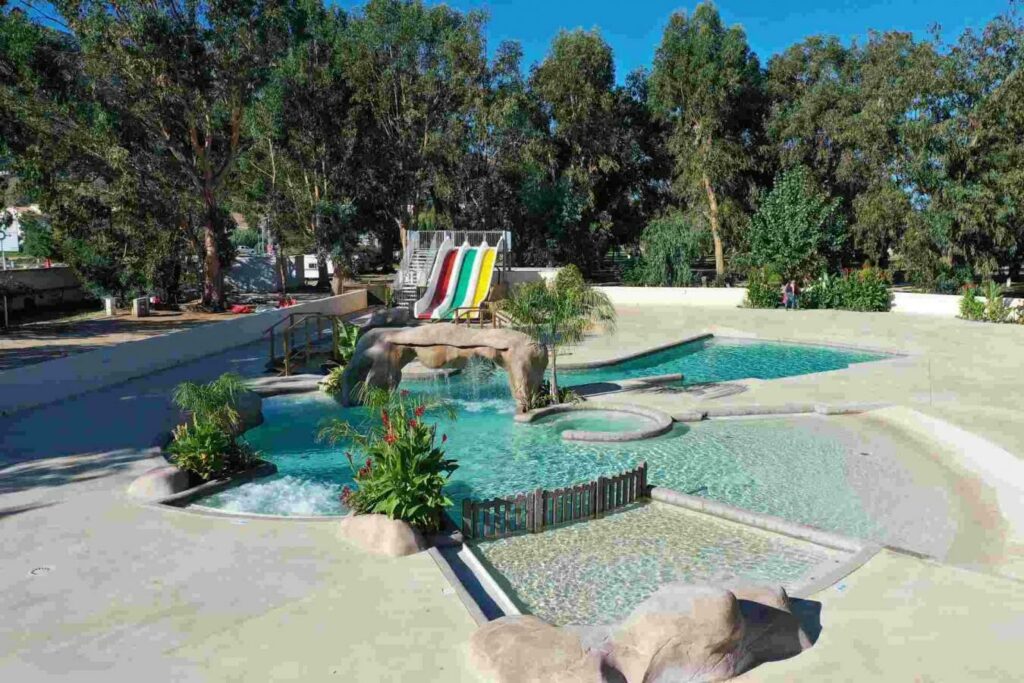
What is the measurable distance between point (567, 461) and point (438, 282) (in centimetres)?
1632

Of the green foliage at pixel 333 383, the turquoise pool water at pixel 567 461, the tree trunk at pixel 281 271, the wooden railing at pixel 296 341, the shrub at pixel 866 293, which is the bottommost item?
the turquoise pool water at pixel 567 461

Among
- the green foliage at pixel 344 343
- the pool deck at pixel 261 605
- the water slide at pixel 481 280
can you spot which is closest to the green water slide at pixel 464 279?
the water slide at pixel 481 280

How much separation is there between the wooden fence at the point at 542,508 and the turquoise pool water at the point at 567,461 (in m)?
1.35

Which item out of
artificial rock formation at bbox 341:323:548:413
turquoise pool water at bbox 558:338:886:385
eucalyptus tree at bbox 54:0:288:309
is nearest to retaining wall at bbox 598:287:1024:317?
turquoise pool water at bbox 558:338:886:385

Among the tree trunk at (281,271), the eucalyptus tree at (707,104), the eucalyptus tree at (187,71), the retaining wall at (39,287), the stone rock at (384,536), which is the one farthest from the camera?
the eucalyptus tree at (707,104)

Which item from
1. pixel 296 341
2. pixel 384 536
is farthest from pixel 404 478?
pixel 296 341

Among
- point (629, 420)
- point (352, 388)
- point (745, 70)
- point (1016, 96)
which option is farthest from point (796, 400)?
point (745, 70)

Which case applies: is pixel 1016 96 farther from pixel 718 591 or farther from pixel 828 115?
pixel 718 591

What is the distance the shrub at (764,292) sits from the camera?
30.6 meters

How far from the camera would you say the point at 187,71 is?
26.2 metres

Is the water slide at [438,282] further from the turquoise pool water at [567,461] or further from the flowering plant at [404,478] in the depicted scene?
the flowering plant at [404,478]

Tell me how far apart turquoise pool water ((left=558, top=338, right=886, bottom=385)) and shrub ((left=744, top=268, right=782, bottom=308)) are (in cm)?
633

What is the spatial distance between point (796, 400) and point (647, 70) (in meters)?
33.9

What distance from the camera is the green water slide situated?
26472 millimetres
